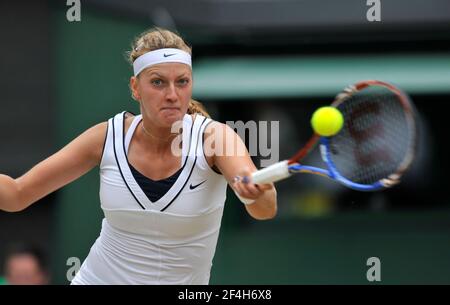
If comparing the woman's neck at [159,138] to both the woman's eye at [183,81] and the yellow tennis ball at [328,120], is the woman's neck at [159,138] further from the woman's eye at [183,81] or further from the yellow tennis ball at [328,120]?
the yellow tennis ball at [328,120]

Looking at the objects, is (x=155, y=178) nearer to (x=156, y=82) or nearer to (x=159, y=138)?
(x=159, y=138)

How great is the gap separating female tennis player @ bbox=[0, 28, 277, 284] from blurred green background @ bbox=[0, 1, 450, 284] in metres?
4.02

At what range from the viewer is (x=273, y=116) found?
8688 mm

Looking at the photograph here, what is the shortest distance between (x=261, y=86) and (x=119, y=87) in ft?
3.82

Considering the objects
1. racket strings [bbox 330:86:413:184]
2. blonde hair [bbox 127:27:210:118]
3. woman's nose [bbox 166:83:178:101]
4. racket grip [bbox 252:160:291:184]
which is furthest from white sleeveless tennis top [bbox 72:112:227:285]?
racket strings [bbox 330:86:413:184]

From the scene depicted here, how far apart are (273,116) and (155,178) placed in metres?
4.99

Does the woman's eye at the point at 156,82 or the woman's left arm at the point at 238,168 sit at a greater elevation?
the woman's eye at the point at 156,82

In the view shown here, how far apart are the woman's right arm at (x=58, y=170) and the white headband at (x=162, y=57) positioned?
0.93 feet

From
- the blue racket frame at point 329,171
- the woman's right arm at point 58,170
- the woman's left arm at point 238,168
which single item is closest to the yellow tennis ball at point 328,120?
the blue racket frame at point 329,171

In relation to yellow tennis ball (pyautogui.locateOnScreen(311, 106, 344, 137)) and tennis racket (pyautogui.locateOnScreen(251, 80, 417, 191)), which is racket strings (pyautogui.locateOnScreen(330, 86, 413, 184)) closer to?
tennis racket (pyautogui.locateOnScreen(251, 80, 417, 191))

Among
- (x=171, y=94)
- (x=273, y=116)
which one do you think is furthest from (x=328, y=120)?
(x=273, y=116)

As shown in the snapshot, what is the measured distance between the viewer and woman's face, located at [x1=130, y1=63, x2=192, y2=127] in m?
3.71

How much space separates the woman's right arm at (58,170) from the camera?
3.81 metres

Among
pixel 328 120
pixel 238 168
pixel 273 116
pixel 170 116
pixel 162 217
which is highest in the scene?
pixel 273 116
